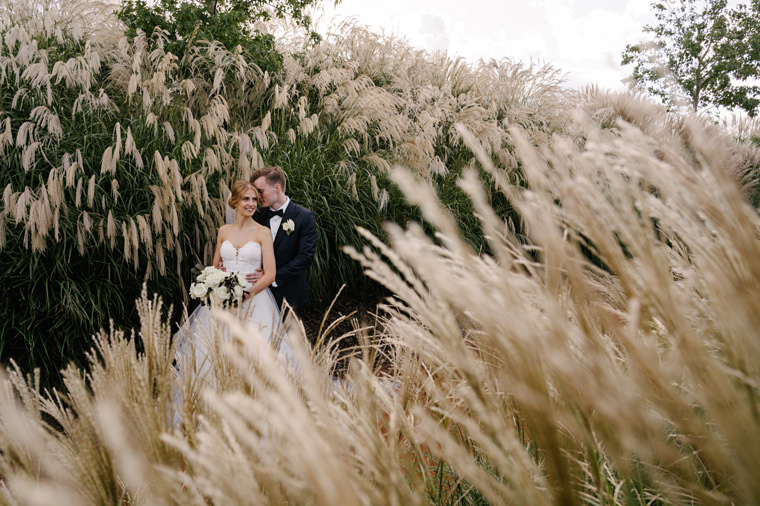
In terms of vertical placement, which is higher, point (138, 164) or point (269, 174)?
point (269, 174)

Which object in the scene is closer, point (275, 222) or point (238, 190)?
point (238, 190)

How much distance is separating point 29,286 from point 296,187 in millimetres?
2361

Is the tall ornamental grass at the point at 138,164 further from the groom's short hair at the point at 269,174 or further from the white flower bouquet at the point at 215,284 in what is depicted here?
the white flower bouquet at the point at 215,284

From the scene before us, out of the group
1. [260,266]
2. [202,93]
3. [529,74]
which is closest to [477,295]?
[260,266]

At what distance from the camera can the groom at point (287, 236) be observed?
13.0 feet

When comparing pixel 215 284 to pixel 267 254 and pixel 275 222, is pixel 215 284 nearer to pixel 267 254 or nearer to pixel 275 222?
pixel 267 254

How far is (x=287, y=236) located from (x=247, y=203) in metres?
0.45

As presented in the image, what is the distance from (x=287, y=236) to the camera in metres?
4.00

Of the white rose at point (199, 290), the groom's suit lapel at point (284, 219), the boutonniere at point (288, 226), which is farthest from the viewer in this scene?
the groom's suit lapel at point (284, 219)

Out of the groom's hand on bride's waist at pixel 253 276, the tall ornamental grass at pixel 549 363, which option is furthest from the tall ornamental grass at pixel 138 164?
the tall ornamental grass at pixel 549 363

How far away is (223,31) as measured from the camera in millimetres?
6504

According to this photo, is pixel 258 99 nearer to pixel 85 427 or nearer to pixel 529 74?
pixel 529 74

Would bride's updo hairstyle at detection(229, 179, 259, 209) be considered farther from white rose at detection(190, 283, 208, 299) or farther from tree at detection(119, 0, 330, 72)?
tree at detection(119, 0, 330, 72)

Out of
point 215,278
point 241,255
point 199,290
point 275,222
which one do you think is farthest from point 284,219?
point 199,290
